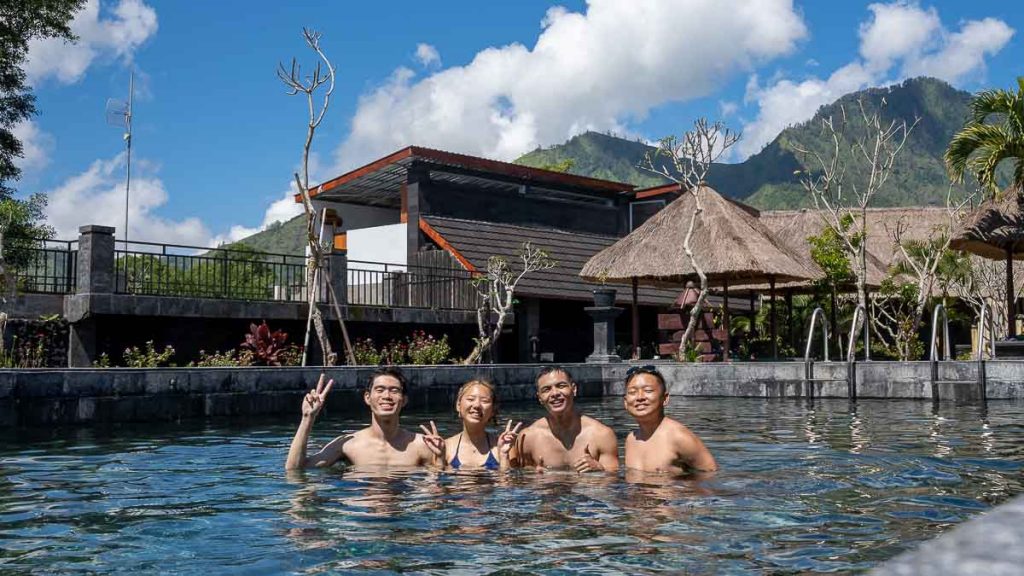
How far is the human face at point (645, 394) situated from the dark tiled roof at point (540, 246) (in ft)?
56.9

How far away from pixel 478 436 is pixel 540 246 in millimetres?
20362

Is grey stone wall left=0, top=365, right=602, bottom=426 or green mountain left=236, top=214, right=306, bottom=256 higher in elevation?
green mountain left=236, top=214, right=306, bottom=256

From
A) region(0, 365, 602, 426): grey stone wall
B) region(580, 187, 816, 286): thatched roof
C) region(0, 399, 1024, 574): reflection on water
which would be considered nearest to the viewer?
region(0, 399, 1024, 574): reflection on water

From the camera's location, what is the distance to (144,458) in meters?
8.59

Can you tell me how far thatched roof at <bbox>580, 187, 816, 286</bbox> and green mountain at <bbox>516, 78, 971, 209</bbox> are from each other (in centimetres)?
9533

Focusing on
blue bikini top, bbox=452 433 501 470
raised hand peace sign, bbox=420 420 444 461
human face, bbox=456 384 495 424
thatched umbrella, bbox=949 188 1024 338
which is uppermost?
thatched umbrella, bbox=949 188 1024 338

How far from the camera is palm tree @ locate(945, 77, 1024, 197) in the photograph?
17.6 metres

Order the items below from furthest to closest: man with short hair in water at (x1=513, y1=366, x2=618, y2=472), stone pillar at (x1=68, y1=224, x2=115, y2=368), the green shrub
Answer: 1. the green shrub
2. stone pillar at (x1=68, y1=224, x2=115, y2=368)
3. man with short hair in water at (x1=513, y1=366, x2=618, y2=472)

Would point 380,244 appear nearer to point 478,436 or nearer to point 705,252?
point 705,252

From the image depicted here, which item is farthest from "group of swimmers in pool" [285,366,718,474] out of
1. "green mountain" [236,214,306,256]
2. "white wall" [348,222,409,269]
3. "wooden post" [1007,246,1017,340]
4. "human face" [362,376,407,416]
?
"green mountain" [236,214,306,256]

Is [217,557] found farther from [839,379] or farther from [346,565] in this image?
[839,379]

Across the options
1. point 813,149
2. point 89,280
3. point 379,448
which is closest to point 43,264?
point 89,280

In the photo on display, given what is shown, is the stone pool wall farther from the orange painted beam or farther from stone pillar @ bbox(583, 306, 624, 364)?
the orange painted beam

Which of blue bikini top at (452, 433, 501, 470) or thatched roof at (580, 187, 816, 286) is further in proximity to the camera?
thatched roof at (580, 187, 816, 286)
